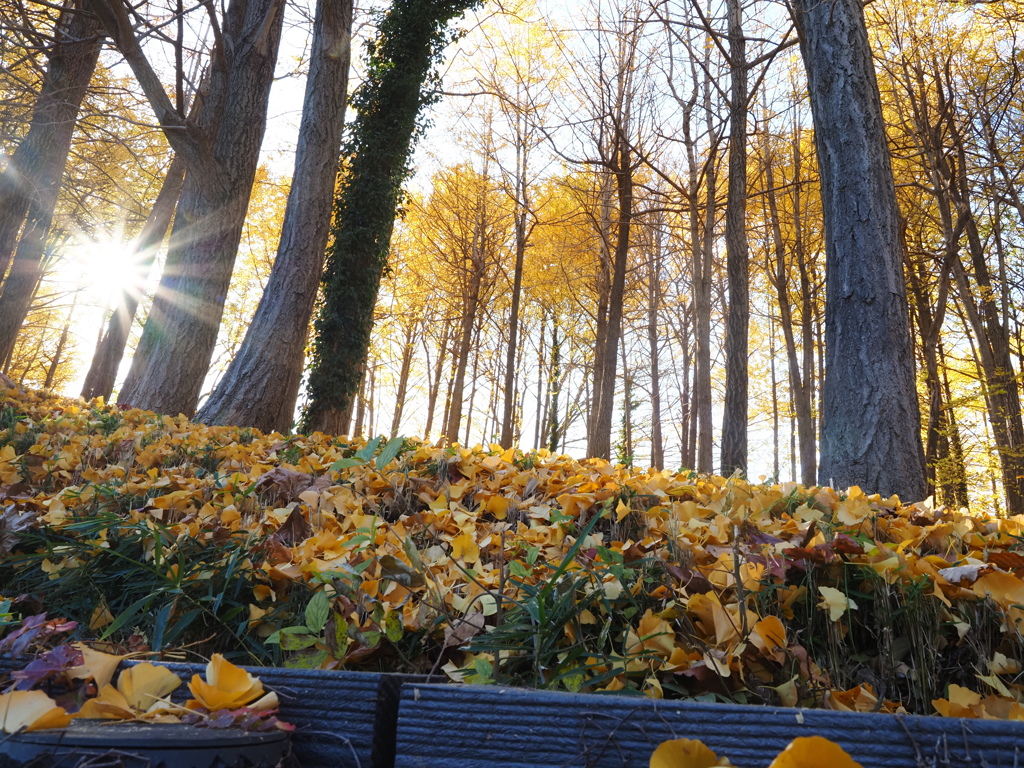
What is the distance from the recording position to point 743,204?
27.8ft

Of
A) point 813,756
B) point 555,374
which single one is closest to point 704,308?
point 555,374

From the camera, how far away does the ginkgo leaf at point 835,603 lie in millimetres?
1239

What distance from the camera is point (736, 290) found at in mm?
8297

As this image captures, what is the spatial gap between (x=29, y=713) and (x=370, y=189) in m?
8.82

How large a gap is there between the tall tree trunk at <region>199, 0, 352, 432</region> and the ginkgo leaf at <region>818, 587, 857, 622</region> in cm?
538

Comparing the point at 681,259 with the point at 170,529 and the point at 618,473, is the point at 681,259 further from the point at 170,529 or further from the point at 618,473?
the point at 170,529

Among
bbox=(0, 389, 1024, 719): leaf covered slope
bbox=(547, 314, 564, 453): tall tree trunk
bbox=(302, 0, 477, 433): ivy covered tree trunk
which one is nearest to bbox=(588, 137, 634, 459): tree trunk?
bbox=(302, 0, 477, 433): ivy covered tree trunk

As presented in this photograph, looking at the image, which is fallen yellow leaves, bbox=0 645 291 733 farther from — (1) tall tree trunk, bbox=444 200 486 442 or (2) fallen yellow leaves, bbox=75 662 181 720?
(1) tall tree trunk, bbox=444 200 486 442

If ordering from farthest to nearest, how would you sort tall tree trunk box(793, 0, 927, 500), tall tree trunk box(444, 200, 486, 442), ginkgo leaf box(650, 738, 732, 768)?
tall tree trunk box(444, 200, 486, 442) → tall tree trunk box(793, 0, 927, 500) → ginkgo leaf box(650, 738, 732, 768)

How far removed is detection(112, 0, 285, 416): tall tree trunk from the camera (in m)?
6.59

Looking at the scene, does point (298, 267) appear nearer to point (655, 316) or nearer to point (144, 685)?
point (144, 685)

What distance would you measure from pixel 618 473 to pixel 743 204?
22.6 ft

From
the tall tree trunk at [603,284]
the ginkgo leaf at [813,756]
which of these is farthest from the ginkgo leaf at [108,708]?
the tall tree trunk at [603,284]

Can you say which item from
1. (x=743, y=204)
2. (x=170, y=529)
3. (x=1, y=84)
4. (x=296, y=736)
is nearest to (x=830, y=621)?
(x=296, y=736)
